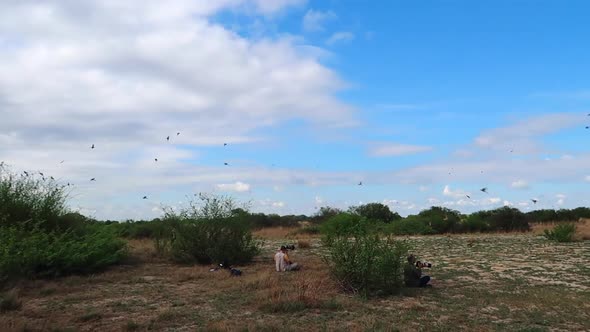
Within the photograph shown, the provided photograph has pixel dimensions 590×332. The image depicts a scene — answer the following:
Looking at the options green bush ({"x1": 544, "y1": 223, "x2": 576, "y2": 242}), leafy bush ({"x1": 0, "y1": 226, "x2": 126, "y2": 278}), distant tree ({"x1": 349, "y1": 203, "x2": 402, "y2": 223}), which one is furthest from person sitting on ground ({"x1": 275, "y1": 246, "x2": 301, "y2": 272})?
distant tree ({"x1": 349, "y1": 203, "x2": 402, "y2": 223})

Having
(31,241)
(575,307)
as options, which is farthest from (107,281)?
(575,307)

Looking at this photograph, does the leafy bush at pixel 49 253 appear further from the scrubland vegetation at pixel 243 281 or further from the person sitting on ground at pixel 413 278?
the person sitting on ground at pixel 413 278

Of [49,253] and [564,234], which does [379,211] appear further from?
[49,253]

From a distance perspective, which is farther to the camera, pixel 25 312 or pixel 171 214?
pixel 171 214

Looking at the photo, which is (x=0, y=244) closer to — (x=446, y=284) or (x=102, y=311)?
(x=102, y=311)

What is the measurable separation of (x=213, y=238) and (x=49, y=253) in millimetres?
5697

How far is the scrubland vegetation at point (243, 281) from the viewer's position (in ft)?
30.4

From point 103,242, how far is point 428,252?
42.1 feet

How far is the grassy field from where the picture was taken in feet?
29.0

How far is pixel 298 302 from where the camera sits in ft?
33.2

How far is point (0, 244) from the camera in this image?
544 inches

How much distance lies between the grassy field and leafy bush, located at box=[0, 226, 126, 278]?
623mm

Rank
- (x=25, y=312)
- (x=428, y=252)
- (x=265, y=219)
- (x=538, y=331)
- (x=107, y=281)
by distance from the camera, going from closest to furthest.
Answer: (x=538, y=331) < (x=25, y=312) < (x=107, y=281) < (x=428, y=252) < (x=265, y=219)

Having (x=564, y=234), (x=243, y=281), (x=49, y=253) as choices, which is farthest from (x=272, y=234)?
(x=243, y=281)
